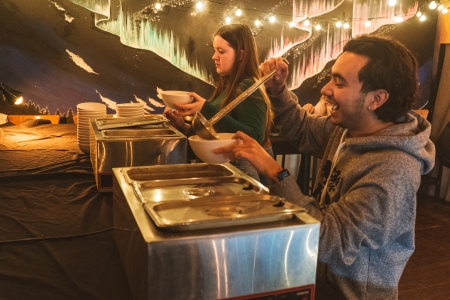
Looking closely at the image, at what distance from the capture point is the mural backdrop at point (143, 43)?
358 cm

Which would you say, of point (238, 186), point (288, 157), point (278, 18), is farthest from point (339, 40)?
point (238, 186)

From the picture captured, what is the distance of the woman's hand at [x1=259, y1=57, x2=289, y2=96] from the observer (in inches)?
58.1

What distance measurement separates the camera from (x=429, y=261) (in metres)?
2.83

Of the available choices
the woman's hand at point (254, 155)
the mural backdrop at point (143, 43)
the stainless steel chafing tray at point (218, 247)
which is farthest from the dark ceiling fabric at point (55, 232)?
the mural backdrop at point (143, 43)

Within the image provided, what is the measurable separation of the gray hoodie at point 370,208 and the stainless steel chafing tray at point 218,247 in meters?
0.18

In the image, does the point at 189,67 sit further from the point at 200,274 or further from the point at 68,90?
the point at 200,274

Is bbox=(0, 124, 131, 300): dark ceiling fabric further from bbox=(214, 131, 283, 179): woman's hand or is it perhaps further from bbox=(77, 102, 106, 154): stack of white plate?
bbox=(214, 131, 283, 179): woman's hand

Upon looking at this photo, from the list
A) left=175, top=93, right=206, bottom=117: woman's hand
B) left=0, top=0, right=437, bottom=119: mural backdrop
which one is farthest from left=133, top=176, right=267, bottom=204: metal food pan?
left=0, top=0, right=437, bottom=119: mural backdrop

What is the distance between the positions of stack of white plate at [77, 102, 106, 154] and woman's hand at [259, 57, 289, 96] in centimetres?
80

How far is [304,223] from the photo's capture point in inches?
29.5

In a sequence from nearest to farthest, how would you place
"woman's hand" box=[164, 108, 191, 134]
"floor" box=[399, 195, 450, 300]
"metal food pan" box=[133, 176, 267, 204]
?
1. "metal food pan" box=[133, 176, 267, 204]
2. "woman's hand" box=[164, 108, 191, 134]
3. "floor" box=[399, 195, 450, 300]

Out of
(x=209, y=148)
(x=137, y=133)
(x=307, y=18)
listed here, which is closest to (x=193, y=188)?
(x=209, y=148)

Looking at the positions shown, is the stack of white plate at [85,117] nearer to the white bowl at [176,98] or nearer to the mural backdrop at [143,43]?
the white bowl at [176,98]

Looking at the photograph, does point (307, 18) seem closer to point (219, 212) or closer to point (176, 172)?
point (176, 172)
